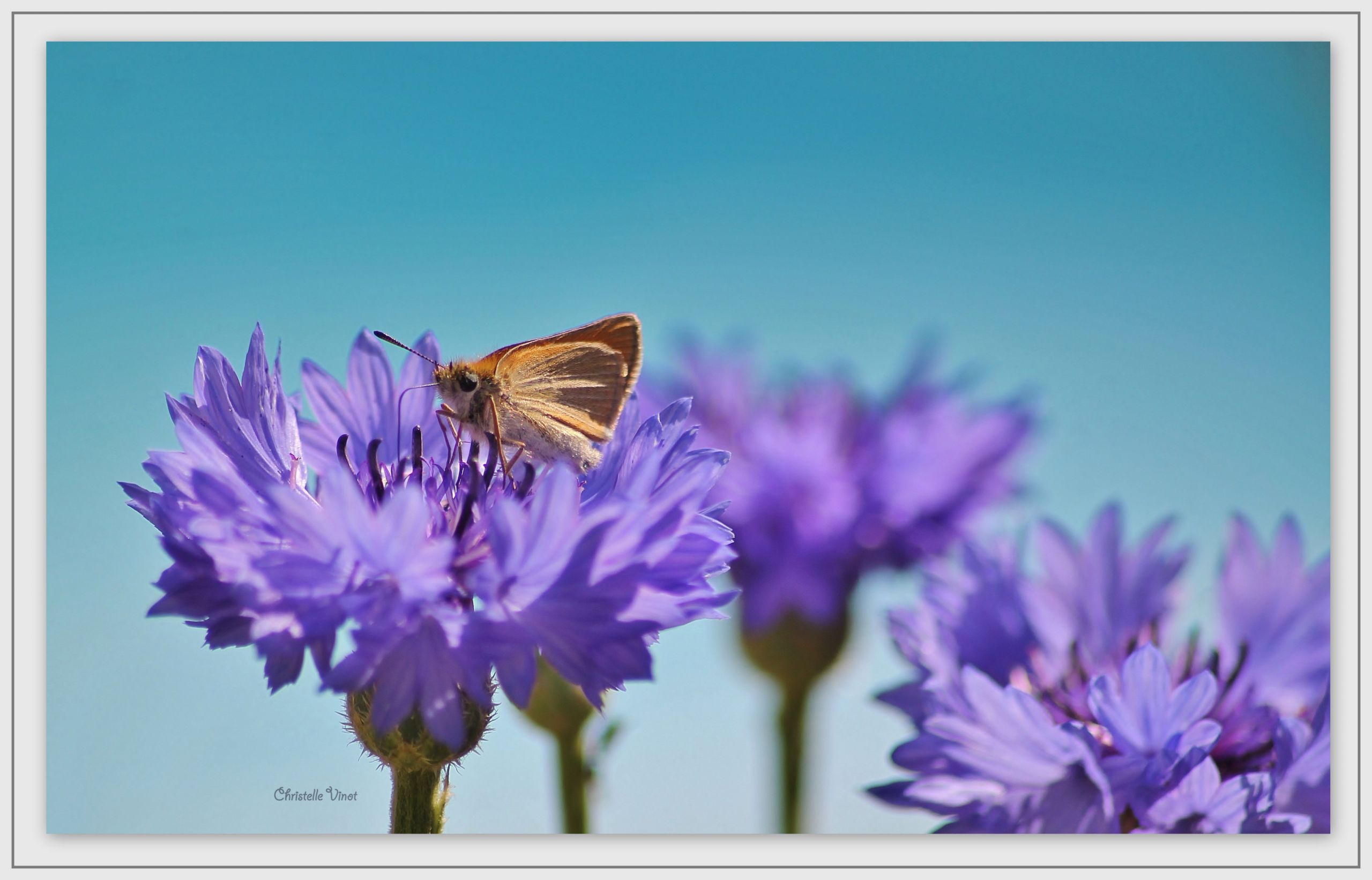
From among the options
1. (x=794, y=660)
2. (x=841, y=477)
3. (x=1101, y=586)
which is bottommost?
(x=794, y=660)

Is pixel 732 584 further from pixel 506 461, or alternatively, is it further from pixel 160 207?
pixel 160 207

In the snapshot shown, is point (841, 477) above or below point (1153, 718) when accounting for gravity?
above

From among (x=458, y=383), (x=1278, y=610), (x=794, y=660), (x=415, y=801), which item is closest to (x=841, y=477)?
(x=794, y=660)

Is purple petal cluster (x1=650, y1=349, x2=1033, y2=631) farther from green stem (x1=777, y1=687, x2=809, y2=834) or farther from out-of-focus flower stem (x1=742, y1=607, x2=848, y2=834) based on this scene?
green stem (x1=777, y1=687, x2=809, y2=834)

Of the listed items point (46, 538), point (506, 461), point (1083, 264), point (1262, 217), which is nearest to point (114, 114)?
point (46, 538)

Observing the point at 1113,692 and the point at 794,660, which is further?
the point at 794,660

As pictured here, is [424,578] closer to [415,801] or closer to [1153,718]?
[415,801]
